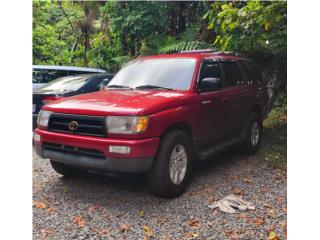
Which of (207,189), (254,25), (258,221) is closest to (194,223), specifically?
(258,221)

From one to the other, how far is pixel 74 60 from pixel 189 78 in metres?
13.3

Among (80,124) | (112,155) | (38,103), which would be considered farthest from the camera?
(38,103)

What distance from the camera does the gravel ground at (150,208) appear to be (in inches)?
147

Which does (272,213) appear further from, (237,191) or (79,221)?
(79,221)

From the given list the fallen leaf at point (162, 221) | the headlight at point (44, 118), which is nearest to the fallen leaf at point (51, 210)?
the headlight at point (44, 118)

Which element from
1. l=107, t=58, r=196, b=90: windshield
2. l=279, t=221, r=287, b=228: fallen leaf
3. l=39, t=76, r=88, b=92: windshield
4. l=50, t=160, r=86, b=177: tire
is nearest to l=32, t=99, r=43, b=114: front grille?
l=39, t=76, r=88, b=92: windshield

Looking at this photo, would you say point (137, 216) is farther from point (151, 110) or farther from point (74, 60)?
point (74, 60)

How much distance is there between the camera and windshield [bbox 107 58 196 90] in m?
5.19

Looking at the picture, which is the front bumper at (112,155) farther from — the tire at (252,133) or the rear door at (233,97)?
the tire at (252,133)

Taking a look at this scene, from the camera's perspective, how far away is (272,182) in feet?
17.4

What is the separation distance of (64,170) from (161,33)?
9.35 meters

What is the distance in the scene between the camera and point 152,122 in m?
4.19

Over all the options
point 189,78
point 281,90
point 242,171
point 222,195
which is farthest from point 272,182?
point 281,90
